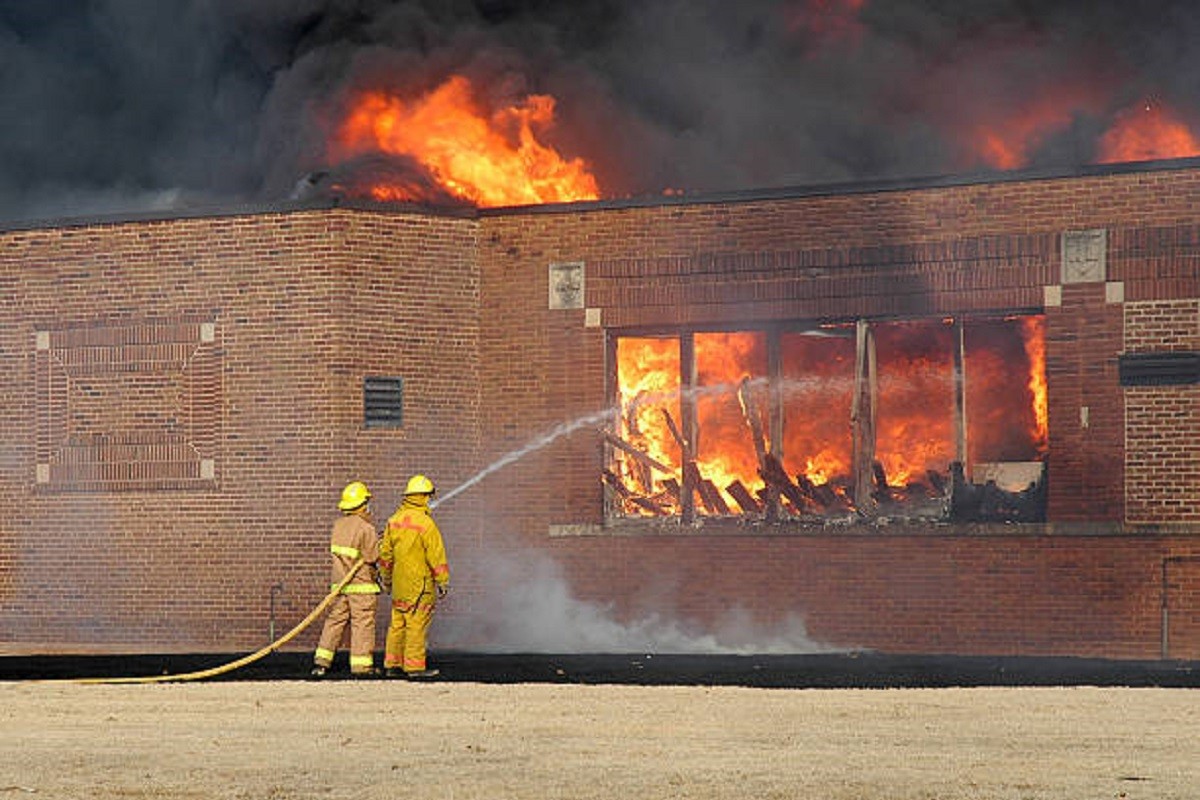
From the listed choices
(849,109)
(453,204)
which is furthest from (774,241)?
(849,109)

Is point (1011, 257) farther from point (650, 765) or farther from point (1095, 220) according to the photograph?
point (650, 765)

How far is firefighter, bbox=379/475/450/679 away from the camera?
16.5 meters

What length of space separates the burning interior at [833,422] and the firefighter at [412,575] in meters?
5.09

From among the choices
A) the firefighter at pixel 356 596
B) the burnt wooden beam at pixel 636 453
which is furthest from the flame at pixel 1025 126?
the firefighter at pixel 356 596

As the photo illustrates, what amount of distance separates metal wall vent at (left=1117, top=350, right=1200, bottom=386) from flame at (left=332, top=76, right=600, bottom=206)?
6.87m

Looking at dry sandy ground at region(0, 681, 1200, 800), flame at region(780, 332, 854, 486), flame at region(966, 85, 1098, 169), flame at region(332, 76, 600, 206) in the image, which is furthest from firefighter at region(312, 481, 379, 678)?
flame at region(966, 85, 1098, 169)

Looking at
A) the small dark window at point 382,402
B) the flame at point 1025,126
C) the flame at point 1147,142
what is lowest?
the small dark window at point 382,402

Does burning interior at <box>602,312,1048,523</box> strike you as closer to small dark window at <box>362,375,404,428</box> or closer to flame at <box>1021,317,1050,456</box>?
flame at <box>1021,317,1050,456</box>

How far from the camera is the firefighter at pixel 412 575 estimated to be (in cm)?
1655

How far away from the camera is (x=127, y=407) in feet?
72.9

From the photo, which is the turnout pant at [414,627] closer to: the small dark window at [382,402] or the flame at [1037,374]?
the small dark window at [382,402]

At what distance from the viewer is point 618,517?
21.6 metres

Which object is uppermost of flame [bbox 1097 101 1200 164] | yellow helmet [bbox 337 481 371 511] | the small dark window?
flame [bbox 1097 101 1200 164]

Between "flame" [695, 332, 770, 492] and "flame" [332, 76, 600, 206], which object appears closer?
"flame" [695, 332, 770, 492]
